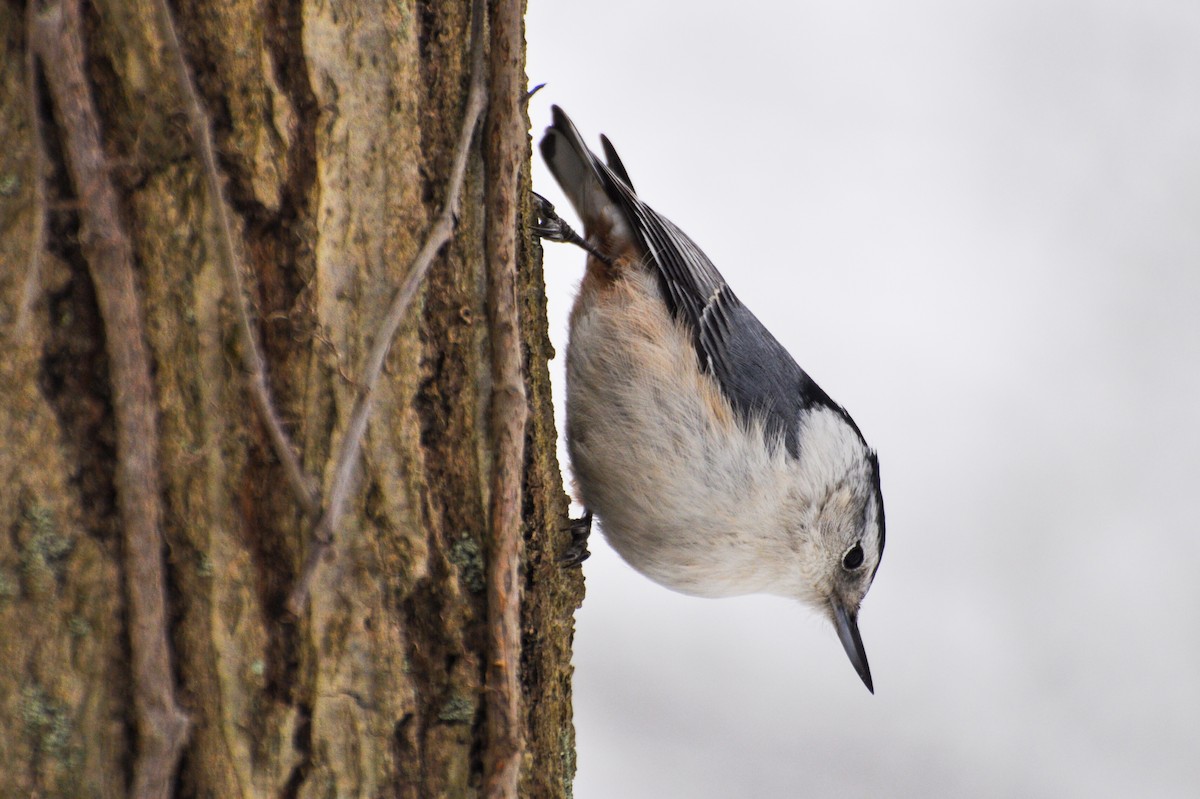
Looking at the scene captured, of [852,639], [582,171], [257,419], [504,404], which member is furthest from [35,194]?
[852,639]

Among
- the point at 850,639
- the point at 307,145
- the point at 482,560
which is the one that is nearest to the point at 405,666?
the point at 482,560

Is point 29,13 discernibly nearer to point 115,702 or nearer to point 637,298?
point 115,702

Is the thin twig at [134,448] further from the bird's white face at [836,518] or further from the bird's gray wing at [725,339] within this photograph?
the bird's white face at [836,518]

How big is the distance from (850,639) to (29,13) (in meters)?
2.55

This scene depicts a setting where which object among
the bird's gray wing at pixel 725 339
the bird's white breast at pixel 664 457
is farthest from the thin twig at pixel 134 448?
the bird's gray wing at pixel 725 339

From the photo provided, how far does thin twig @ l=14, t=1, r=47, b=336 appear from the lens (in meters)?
1.02

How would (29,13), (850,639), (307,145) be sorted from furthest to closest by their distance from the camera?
1. (850,639)
2. (307,145)
3. (29,13)

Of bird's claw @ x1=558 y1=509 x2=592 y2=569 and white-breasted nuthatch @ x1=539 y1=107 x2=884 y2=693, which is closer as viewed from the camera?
bird's claw @ x1=558 y1=509 x2=592 y2=569

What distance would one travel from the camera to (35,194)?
1038mm

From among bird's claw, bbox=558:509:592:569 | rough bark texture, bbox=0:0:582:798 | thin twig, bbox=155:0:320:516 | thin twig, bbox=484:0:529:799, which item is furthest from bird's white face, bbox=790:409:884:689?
thin twig, bbox=155:0:320:516

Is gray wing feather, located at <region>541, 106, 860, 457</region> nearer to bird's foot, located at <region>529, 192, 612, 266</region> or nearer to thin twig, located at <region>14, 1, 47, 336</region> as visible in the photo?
bird's foot, located at <region>529, 192, 612, 266</region>

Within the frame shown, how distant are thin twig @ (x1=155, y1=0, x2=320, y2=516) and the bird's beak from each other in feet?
6.87

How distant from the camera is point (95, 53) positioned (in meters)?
1.06

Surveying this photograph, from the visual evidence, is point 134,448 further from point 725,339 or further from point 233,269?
point 725,339
